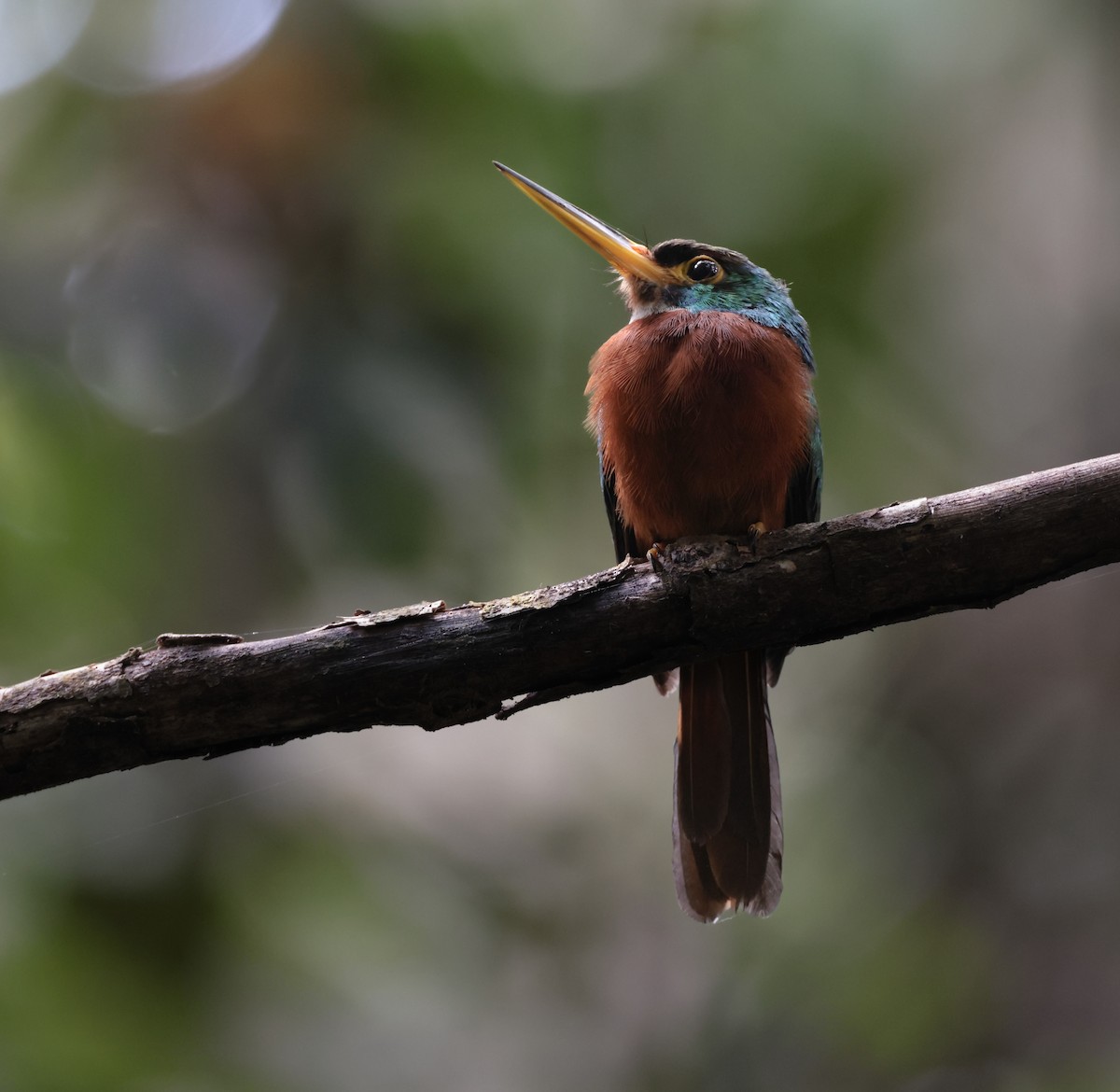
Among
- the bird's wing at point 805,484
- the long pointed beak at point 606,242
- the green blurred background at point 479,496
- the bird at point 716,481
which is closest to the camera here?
the bird at point 716,481

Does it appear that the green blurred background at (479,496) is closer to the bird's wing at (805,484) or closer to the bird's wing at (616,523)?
the bird's wing at (616,523)

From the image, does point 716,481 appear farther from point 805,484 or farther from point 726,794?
point 726,794

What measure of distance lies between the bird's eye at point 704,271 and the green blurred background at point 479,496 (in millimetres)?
683

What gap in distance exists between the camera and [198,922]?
2633 millimetres

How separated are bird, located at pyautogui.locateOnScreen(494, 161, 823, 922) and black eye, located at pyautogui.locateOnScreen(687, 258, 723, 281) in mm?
112

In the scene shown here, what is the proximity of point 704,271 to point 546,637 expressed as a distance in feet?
3.88

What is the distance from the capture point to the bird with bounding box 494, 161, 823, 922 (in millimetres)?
2014

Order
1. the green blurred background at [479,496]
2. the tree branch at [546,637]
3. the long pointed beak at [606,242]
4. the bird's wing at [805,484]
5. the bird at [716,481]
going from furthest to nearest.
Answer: the green blurred background at [479,496] < the long pointed beak at [606,242] < the bird's wing at [805,484] < the bird at [716,481] < the tree branch at [546,637]

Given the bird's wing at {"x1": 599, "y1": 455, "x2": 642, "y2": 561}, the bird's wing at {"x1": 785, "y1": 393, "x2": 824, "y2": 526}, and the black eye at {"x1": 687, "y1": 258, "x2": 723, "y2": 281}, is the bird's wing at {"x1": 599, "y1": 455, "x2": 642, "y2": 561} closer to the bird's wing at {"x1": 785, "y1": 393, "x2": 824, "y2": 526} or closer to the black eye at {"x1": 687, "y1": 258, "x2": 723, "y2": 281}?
the bird's wing at {"x1": 785, "y1": 393, "x2": 824, "y2": 526}

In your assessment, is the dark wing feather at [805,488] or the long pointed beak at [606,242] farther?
the long pointed beak at [606,242]

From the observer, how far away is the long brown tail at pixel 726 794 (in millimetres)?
2049

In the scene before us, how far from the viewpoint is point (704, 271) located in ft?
7.70

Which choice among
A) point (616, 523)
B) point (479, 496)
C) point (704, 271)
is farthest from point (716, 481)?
point (479, 496)

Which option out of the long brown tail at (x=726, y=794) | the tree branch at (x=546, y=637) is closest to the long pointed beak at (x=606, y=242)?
the long brown tail at (x=726, y=794)
